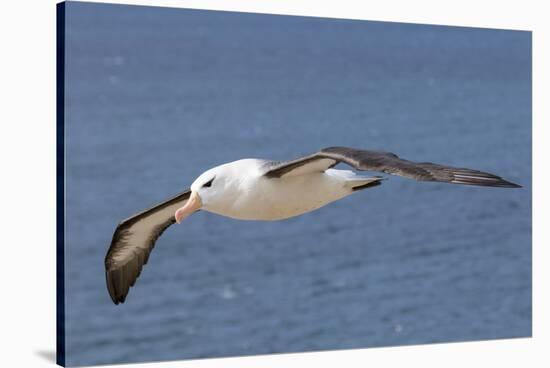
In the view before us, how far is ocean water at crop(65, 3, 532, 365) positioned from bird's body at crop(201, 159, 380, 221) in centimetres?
121

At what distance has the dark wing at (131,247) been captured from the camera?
30.1ft

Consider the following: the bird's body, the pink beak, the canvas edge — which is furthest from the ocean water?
the bird's body

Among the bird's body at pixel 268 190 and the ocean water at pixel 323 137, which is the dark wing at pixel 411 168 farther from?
the ocean water at pixel 323 137

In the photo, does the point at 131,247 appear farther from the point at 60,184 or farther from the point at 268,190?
the point at 268,190

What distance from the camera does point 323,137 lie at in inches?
417

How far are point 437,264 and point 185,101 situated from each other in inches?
116

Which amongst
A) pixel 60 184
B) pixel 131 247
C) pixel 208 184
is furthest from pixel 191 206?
pixel 131 247

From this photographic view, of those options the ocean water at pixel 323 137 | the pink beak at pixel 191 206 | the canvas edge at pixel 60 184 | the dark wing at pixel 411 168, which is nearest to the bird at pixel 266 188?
the pink beak at pixel 191 206

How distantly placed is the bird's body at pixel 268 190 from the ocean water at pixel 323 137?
121 centimetres

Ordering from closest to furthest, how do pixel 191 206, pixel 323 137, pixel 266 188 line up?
1. pixel 191 206
2. pixel 266 188
3. pixel 323 137

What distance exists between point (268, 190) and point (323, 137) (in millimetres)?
2259

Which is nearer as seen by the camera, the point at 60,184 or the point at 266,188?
the point at 266,188

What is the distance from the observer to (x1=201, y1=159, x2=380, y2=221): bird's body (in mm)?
8375

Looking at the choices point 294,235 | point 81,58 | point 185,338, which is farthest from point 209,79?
point 294,235
